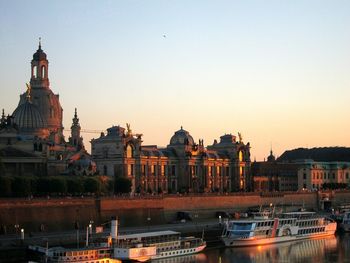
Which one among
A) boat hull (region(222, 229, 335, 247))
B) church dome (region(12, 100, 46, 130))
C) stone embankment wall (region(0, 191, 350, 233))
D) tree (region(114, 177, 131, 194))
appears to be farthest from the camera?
church dome (region(12, 100, 46, 130))

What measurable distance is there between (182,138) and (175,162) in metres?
4.14

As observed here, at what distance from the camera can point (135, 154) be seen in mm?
110250

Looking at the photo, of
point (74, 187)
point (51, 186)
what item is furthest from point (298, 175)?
point (51, 186)

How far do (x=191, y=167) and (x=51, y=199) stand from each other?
45.4m

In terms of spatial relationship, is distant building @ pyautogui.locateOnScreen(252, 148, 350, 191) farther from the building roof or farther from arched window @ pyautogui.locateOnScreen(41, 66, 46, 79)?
the building roof

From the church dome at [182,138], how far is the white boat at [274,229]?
35959 millimetres

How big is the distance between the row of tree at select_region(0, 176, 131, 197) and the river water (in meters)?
21.2

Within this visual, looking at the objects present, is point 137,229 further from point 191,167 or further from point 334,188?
point 334,188

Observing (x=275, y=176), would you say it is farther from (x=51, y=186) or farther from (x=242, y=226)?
(x=242, y=226)

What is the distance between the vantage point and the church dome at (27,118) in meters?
116

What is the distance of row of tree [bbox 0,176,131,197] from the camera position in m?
80.6

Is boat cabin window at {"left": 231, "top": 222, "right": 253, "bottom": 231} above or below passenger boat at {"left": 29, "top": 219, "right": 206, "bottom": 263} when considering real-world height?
above

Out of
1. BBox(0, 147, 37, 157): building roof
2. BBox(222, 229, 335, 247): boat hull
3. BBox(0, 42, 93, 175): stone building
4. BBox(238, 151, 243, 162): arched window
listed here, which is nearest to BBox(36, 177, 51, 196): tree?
BBox(0, 42, 93, 175): stone building

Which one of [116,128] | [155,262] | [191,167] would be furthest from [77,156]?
[155,262]
